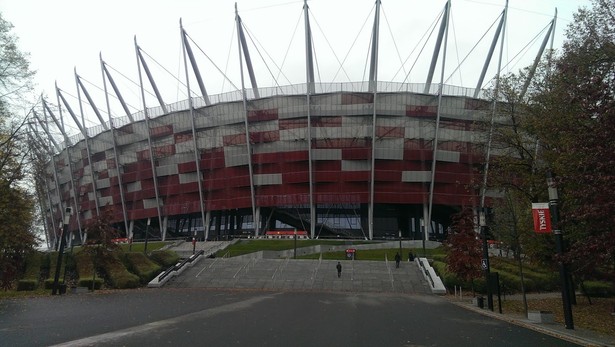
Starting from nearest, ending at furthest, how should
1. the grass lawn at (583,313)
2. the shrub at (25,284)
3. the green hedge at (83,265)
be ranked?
the grass lawn at (583,313) < the shrub at (25,284) < the green hedge at (83,265)

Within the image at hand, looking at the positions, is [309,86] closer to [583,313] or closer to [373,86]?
[373,86]

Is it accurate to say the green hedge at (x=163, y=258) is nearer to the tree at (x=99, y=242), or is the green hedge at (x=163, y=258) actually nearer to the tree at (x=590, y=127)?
the tree at (x=99, y=242)

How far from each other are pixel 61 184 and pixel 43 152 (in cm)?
7379

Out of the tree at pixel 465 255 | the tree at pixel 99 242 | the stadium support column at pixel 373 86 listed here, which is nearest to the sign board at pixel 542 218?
the tree at pixel 465 255

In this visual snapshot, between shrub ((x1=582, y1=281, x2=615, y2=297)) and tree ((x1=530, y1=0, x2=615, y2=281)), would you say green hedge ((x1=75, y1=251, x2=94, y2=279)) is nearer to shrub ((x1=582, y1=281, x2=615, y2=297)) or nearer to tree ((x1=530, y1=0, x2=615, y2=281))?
tree ((x1=530, y1=0, x2=615, y2=281))

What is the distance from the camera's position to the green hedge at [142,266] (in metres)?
33.2

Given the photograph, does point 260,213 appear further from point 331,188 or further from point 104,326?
point 104,326

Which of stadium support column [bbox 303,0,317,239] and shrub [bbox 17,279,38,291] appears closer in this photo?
shrub [bbox 17,279,38,291]

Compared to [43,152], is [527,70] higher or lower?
higher

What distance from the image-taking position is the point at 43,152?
24.7 m

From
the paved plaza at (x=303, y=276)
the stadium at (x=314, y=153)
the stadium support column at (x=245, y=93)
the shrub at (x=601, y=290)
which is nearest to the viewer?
the shrub at (x=601, y=290)

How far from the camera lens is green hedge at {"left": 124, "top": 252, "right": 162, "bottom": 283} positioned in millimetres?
33219

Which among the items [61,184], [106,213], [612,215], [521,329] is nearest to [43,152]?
[106,213]

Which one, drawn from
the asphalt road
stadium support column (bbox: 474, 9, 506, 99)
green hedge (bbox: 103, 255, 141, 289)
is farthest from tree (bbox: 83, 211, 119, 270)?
stadium support column (bbox: 474, 9, 506, 99)
